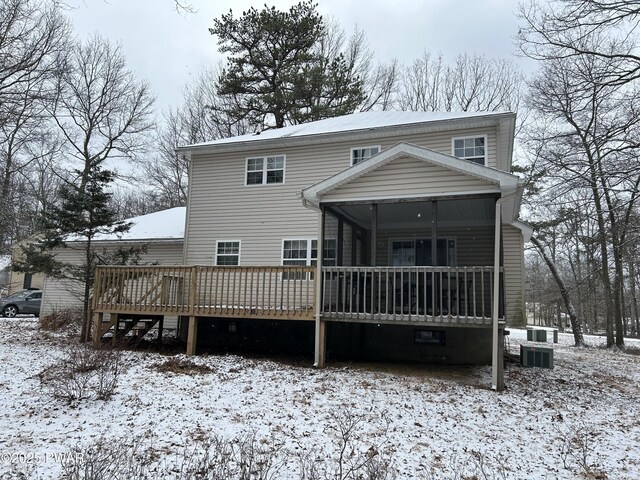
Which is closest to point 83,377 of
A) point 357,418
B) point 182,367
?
point 182,367

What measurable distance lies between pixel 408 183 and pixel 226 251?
661 cm

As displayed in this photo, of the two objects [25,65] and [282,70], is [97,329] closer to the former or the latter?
[25,65]

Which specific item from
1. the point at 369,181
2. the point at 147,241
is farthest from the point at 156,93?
the point at 369,181

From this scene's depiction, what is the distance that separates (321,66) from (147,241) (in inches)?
514

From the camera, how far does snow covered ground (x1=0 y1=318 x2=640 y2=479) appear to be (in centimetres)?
450

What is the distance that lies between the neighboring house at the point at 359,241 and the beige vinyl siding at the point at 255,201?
0.11 feet

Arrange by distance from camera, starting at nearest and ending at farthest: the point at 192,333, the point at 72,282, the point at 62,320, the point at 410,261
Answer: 1. the point at 192,333
2. the point at 410,261
3. the point at 62,320
4. the point at 72,282

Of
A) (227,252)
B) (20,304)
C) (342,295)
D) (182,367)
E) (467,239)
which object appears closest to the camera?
(182,367)

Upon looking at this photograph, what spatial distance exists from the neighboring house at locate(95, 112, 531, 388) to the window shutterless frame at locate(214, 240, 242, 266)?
0.11 ft

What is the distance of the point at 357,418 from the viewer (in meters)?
5.68

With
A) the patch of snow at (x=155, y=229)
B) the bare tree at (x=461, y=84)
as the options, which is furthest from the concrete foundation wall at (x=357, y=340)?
the bare tree at (x=461, y=84)

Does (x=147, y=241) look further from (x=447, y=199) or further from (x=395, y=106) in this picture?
(x=395, y=106)

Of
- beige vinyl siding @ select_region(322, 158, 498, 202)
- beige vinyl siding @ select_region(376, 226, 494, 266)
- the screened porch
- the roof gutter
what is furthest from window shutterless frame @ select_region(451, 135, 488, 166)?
beige vinyl siding @ select_region(322, 158, 498, 202)

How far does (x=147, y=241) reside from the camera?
49.6 ft
